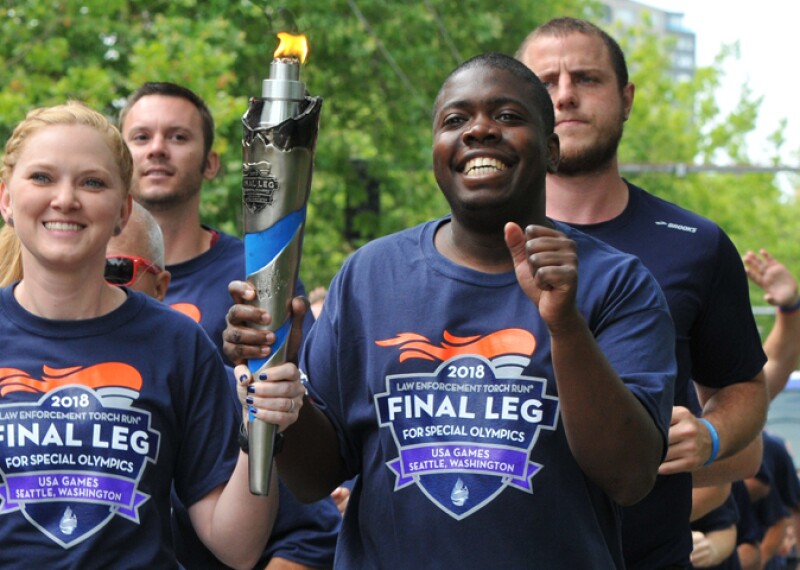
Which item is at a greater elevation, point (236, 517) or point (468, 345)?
point (468, 345)

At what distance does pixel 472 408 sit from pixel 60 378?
1.01 metres

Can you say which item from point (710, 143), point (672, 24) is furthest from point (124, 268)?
point (672, 24)

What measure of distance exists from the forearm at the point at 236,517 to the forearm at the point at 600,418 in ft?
2.87

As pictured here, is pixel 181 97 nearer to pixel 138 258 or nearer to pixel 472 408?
pixel 138 258

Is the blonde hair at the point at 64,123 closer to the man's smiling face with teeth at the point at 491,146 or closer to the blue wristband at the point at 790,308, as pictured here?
the man's smiling face with teeth at the point at 491,146

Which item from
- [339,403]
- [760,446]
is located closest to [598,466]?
[339,403]

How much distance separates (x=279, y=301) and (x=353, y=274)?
19.2 inches

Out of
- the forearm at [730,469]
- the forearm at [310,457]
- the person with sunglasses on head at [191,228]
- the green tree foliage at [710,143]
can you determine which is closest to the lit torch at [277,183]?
the forearm at [310,457]

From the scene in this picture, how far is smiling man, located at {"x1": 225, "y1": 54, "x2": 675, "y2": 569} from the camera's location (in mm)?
3135

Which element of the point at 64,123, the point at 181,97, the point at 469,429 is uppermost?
the point at 181,97

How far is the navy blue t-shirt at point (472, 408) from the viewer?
10.7ft

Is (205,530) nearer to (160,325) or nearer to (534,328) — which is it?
(160,325)

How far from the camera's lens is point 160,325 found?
3.71m

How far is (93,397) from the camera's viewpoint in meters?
3.52
